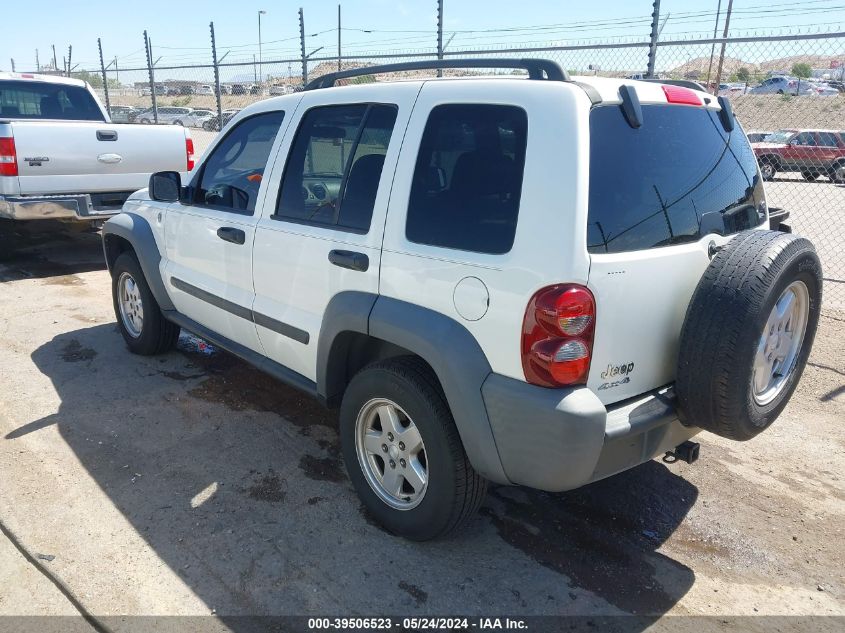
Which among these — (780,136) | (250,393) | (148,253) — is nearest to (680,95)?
(250,393)

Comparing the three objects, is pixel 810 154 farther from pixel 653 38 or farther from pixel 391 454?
pixel 391 454

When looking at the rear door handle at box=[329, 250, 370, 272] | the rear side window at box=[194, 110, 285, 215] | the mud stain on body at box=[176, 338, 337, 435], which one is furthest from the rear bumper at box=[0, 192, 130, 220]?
the rear door handle at box=[329, 250, 370, 272]

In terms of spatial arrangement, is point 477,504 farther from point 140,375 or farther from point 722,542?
point 140,375

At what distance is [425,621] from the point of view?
2605 mm

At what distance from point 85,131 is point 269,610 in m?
6.26

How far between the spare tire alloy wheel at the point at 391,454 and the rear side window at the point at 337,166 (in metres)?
0.85

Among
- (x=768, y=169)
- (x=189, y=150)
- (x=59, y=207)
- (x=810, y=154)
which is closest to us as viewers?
(x=59, y=207)

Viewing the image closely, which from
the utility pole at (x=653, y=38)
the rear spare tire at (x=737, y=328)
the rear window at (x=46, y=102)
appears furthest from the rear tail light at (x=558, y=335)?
the rear window at (x=46, y=102)

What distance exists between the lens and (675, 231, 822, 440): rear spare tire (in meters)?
2.53

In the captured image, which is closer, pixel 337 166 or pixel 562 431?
pixel 562 431

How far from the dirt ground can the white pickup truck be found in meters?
3.22

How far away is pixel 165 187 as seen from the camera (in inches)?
171

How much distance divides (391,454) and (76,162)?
5.91m

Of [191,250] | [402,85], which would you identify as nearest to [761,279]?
[402,85]
